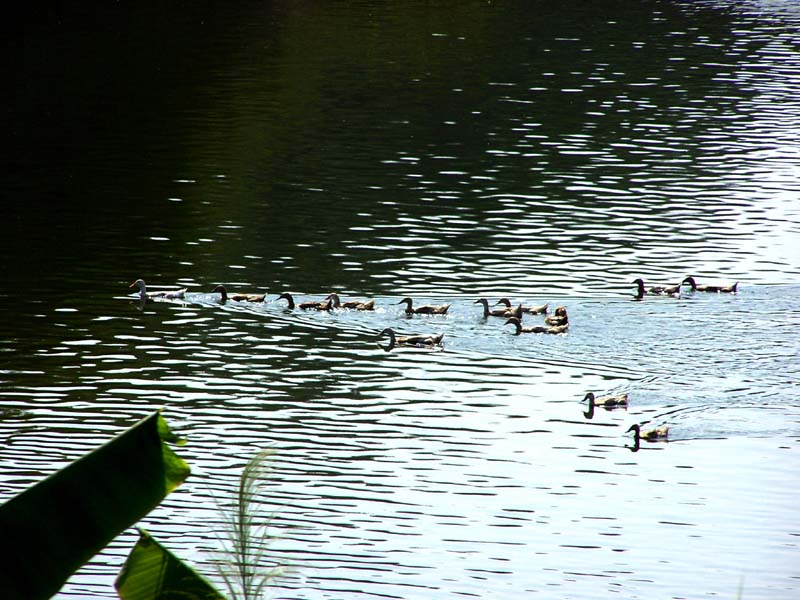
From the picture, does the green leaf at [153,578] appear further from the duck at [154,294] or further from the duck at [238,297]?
the duck at [154,294]

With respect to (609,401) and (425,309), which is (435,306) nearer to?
(425,309)

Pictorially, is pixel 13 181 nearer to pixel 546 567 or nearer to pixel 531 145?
pixel 531 145

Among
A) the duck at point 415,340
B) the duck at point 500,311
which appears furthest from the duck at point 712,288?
the duck at point 415,340

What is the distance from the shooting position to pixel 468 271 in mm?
32188

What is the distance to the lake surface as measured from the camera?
62.0ft

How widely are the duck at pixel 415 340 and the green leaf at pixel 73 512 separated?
21.0 m

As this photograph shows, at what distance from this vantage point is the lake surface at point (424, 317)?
18906mm

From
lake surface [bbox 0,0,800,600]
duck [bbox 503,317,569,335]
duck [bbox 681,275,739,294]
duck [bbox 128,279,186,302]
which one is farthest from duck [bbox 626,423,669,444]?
duck [bbox 128,279,186,302]

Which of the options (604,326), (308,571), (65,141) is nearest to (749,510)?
(308,571)

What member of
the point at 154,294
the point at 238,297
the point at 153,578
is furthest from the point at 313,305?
the point at 153,578


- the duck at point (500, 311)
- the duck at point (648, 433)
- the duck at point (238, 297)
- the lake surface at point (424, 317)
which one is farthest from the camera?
the duck at point (238, 297)

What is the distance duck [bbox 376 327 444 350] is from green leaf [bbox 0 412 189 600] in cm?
2095

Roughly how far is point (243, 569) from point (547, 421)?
1829cm

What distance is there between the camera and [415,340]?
27188 mm
